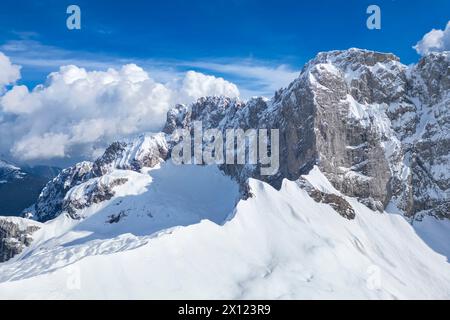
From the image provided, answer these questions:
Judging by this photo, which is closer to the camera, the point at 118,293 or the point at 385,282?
the point at 118,293

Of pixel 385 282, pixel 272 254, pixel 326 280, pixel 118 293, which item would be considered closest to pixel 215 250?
pixel 272 254
